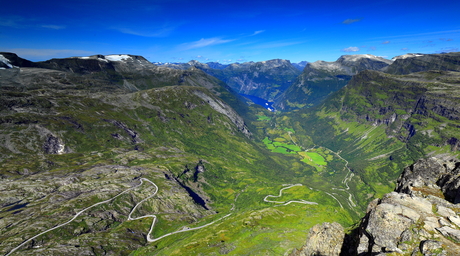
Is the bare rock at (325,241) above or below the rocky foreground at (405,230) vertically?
below

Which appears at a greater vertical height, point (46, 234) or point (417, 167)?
point (417, 167)

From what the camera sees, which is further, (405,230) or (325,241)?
(325,241)

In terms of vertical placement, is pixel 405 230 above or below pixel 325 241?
above

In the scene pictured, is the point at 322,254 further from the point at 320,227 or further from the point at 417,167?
the point at 417,167

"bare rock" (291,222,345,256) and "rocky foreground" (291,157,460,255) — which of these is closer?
"rocky foreground" (291,157,460,255)

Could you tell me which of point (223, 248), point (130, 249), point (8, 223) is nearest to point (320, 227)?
point (223, 248)

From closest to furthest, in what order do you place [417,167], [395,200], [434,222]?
1. [434,222]
2. [395,200]
3. [417,167]

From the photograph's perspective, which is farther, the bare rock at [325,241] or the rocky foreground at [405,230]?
the bare rock at [325,241]

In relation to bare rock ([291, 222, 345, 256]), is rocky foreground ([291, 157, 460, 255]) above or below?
above
